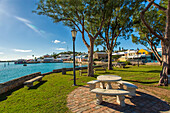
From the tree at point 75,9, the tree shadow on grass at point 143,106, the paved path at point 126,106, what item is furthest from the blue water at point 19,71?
the tree shadow on grass at point 143,106

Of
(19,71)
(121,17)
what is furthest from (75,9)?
(19,71)

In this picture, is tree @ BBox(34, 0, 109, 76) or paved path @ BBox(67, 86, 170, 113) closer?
paved path @ BBox(67, 86, 170, 113)

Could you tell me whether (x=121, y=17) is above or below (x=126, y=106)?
above

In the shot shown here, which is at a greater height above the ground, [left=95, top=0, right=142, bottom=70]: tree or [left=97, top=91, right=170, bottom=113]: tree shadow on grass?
[left=95, top=0, right=142, bottom=70]: tree

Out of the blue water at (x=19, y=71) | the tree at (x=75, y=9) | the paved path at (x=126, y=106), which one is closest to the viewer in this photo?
the paved path at (x=126, y=106)

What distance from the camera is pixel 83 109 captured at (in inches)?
123

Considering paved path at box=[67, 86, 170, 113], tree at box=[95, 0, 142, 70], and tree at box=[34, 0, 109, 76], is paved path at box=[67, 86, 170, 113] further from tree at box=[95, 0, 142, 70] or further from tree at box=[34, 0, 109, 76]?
tree at box=[95, 0, 142, 70]

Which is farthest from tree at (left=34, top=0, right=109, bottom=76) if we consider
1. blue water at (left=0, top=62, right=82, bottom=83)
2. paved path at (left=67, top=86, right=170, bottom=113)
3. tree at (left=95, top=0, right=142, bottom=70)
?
blue water at (left=0, top=62, right=82, bottom=83)

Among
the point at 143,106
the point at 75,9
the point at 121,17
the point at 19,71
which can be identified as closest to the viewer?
the point at 143,106

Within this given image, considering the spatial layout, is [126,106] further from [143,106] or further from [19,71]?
[19,71]

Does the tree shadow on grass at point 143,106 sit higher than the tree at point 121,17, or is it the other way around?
the tree at point 121,17

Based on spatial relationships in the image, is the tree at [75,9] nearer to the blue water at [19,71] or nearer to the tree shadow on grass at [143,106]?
the tree shadow on grass at [143,106]

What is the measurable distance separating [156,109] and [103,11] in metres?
9.22

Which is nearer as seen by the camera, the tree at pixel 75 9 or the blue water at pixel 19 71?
the tree at pixel 75 9
